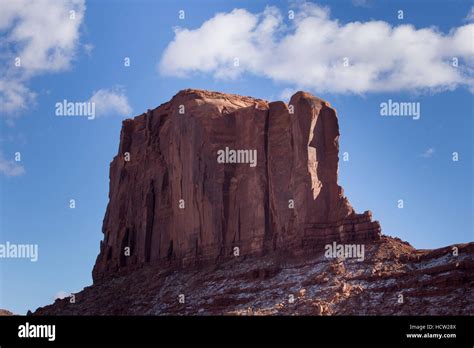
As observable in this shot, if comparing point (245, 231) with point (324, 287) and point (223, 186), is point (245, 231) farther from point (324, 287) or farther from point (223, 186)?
point (324, 287)

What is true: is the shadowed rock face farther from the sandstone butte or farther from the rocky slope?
the rocky slope

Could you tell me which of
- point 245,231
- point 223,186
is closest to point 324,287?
point 245,231

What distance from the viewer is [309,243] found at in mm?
71500

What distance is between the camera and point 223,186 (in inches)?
3292

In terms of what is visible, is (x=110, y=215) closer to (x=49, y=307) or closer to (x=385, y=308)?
(x=49, y=307)

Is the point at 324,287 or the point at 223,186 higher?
the point at 223,186

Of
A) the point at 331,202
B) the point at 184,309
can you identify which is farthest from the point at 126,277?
the point at 331,202

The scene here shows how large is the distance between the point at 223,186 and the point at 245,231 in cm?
522

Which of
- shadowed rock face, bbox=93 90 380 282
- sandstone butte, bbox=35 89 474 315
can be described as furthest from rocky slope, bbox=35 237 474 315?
shadowed rock face, bbox=93 90 380 282

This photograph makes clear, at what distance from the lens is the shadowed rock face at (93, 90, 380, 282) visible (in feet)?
242

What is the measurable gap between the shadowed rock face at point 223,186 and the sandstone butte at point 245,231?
11 centimetres

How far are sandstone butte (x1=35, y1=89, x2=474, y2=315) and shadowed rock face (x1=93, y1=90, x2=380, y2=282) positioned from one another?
11 cm

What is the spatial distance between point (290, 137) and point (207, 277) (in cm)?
1318

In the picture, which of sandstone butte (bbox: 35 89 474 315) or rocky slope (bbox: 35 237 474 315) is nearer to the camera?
rocky slope (bbox: 35 237 474 315)
